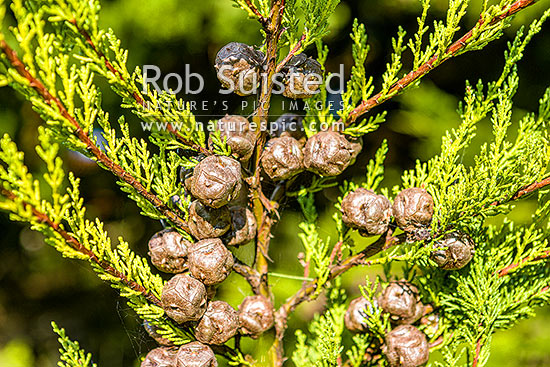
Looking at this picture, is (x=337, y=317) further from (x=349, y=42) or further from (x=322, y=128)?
(x=349, y=42)

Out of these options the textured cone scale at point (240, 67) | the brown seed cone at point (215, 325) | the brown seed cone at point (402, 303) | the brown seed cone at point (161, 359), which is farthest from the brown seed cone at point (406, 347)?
the textured cone scale at point (240, 67)

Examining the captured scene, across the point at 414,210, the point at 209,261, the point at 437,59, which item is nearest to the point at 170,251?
A: the point at 209,261

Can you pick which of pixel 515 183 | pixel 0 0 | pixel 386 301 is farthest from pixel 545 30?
pixel 0 0

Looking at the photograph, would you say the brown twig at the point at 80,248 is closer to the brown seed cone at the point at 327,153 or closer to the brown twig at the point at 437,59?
the brown seed cone at the point at 327,153

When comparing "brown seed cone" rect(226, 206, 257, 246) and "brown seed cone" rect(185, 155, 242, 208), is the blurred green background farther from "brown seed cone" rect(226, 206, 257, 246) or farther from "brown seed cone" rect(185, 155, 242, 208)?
"brown seed cone" rect(185, 155, 242, 208)

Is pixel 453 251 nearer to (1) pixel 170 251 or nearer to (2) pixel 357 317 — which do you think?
(2) pixel 357 317
